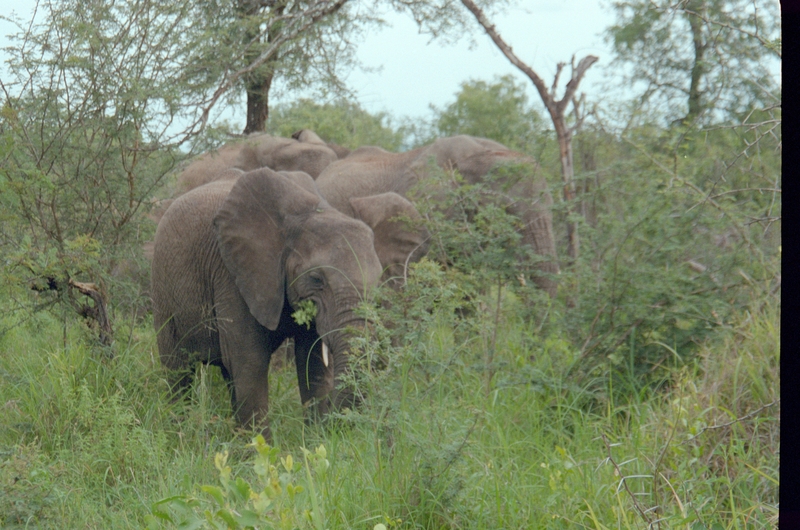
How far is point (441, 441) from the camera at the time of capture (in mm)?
3369

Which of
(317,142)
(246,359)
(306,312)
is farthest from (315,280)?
(317,142)

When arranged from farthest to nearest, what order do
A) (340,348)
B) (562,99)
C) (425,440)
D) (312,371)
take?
(562,99) → (312,371) → (340,348) → (425,440)

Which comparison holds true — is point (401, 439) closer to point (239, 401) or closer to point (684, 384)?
point (684, 384)

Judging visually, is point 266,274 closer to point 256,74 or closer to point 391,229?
point 391,229

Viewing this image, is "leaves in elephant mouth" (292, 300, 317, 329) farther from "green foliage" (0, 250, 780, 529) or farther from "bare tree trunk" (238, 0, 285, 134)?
"bare tree trunk" (238, 0, 285, 134)

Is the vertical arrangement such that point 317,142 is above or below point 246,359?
above

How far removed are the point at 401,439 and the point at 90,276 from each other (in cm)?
283

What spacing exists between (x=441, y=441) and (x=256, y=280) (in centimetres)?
227

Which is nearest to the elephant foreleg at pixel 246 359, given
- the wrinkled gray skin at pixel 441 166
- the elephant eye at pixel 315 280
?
the elephant eye at pixel 315 280

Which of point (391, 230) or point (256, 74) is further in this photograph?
point (256, 74)

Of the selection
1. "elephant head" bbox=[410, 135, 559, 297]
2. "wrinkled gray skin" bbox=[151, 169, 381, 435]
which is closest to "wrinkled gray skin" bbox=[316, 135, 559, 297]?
"elephant head" bbox=[410, 135, 559, 297]

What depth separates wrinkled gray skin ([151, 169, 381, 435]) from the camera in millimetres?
5000
